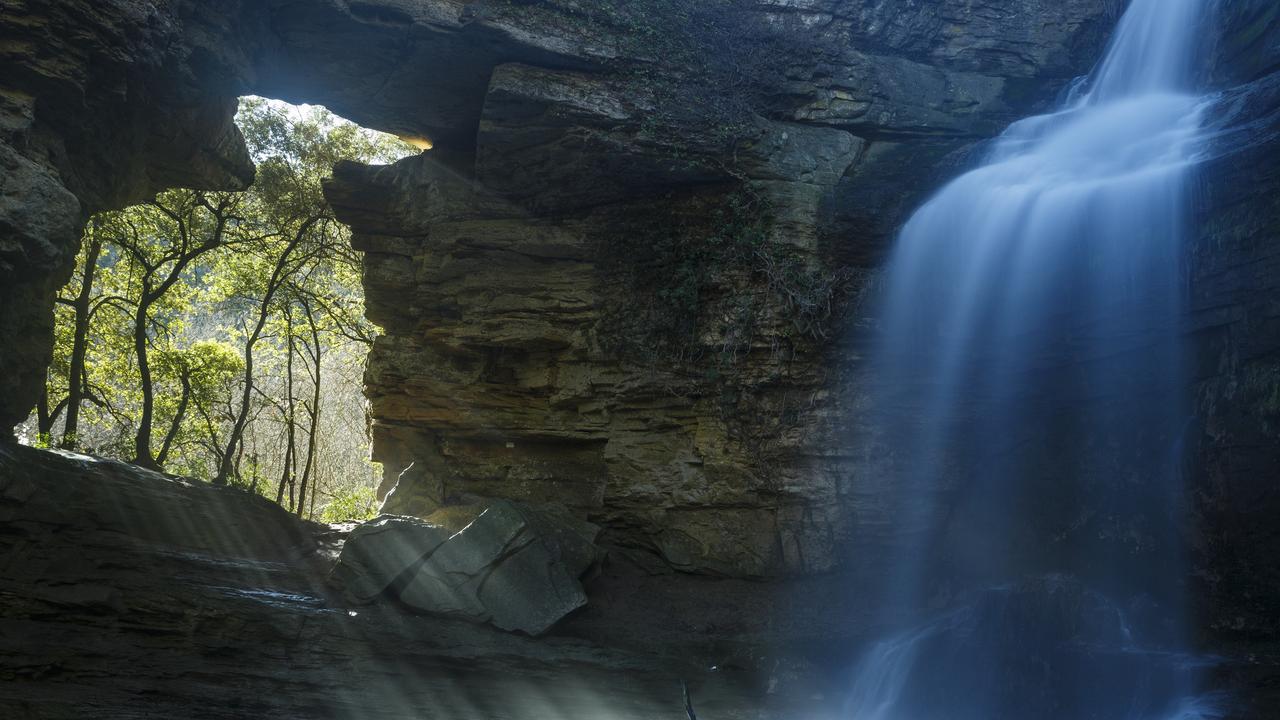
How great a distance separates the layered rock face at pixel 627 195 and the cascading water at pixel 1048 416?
3.21 feet

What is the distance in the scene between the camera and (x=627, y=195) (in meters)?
13.1

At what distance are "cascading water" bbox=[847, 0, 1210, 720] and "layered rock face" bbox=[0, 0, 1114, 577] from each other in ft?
3.21

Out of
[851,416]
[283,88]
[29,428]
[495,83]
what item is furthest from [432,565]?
[29,428]

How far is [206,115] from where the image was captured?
471 inches

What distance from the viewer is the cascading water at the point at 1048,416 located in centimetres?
894

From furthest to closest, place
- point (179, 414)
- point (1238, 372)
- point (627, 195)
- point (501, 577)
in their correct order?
point (179, 414) < point (627, 195) < point (501, 577) < point (1238, 372)

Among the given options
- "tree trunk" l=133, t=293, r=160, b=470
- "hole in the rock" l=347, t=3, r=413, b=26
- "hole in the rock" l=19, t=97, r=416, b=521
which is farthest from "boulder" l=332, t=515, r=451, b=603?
"hole in the rock" l=19, t=97, r=416, b=521

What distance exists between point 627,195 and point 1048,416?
22.6ft

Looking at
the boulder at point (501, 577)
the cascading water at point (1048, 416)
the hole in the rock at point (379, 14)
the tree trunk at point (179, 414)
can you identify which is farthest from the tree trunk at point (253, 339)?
the cascading water at point (1048, 416)

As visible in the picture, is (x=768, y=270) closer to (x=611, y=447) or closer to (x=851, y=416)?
(x=851, y=416)

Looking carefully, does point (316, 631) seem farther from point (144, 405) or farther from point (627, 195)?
point (144, 405)

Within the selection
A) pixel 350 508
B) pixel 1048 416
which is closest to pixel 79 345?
pixel 350 508

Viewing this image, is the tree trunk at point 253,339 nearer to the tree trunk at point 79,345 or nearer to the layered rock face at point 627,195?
the tree trunk at point 79,345

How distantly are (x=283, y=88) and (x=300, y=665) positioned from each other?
9044mm
